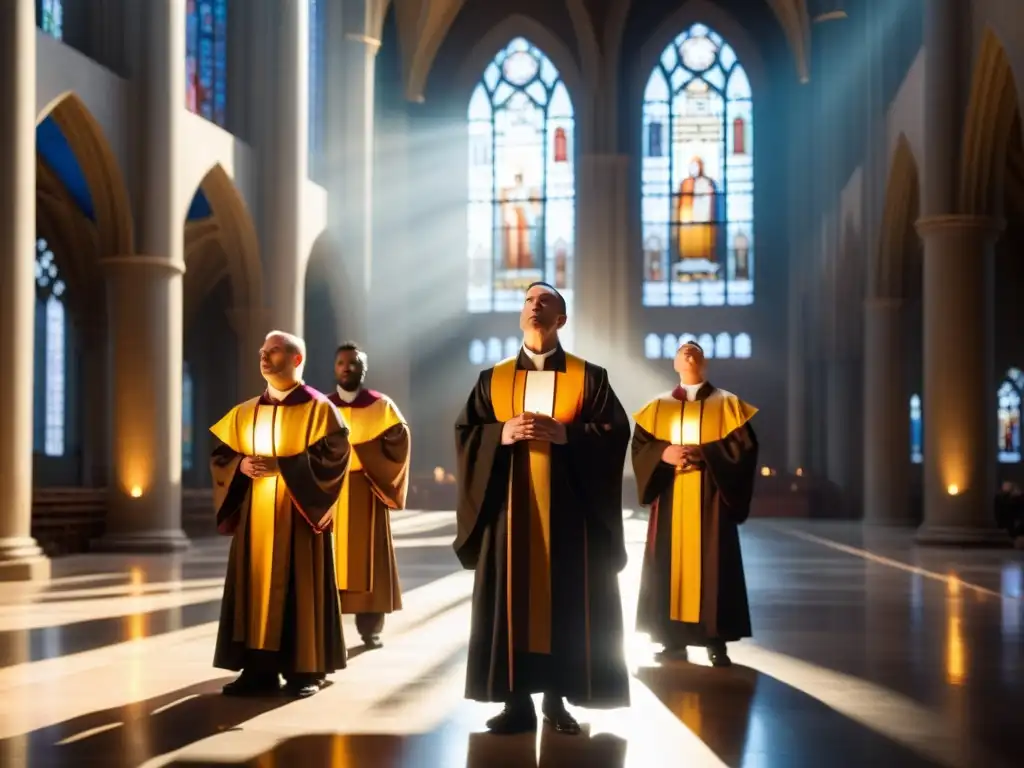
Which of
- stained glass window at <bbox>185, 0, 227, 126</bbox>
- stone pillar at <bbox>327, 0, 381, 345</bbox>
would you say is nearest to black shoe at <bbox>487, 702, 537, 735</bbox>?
stained glass window at <bbox>185, 0, 227, 126</bbox>

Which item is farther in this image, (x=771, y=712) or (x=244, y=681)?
(x=244, y=681)

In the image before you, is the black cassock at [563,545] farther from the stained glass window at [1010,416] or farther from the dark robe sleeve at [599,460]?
the stained glass window at [1010,416]

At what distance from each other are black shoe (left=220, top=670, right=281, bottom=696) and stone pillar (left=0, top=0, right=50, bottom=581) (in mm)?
7862

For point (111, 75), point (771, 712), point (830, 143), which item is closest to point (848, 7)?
point (830, 143)

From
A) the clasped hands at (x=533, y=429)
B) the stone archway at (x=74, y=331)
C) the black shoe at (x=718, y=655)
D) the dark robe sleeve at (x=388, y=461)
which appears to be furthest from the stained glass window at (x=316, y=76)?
the clasped hands at (x=533, y=429)

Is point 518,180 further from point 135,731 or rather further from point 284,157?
point 135,731

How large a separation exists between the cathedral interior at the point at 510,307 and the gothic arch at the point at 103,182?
7 centimetres

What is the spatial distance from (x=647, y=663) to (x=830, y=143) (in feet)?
79.3

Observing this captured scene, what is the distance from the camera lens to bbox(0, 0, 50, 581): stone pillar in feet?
46.6

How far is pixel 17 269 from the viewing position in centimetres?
1432

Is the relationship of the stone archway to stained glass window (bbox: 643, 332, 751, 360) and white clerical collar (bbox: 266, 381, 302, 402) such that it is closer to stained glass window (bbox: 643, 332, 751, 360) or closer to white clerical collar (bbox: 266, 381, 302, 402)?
stained glass window (bbox: 643, 332, 751, 360)

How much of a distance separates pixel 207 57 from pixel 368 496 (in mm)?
16378

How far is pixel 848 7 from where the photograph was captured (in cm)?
2912

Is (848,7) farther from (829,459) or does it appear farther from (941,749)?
(941,749)
